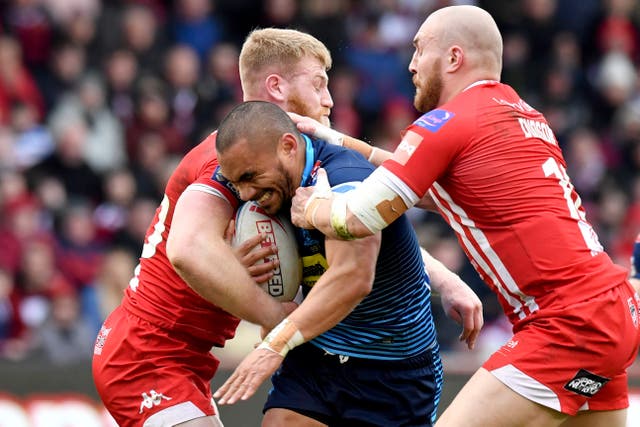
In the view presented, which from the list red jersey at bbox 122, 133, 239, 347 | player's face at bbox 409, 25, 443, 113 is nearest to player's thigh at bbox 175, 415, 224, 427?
red jersey at bbox 122, 133, 239, 347

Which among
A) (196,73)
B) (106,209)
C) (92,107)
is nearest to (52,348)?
(106,209)

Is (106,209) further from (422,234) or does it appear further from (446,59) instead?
(446,59)

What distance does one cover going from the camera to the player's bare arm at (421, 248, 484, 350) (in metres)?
6.20

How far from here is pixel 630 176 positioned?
13852 mm

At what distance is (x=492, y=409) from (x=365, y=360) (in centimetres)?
79

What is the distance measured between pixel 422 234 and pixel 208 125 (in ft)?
9.31

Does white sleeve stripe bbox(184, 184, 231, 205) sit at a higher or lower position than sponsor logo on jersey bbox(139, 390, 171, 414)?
higher

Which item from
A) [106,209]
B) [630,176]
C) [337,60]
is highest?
[337,60]

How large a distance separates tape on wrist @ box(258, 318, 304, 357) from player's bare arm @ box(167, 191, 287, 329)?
0.22 m

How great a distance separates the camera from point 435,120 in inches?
213

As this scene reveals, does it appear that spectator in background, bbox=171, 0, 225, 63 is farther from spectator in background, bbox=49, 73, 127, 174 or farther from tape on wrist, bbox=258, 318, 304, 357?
tape on wrist, bbox=258, 318, 304, 357

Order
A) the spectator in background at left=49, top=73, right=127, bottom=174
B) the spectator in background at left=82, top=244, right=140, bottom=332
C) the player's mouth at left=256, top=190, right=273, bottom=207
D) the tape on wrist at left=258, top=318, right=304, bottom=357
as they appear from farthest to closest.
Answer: the spectator in background at left=49, top=73, right=127, bottom=174 < the spectator in background at left=82, top=244, right=140, bottom=332 < the player's mouth at left=256, top=190, right=273, bottom=207 < the tape on wrist at left=258, top=318, right=304, bottom=357

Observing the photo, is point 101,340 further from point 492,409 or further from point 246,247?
point 492,409

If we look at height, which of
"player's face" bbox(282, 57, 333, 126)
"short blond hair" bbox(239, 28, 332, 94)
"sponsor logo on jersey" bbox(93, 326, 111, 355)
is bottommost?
"sponsor logo on jersey" bbox(93, 326, 111, 355)
